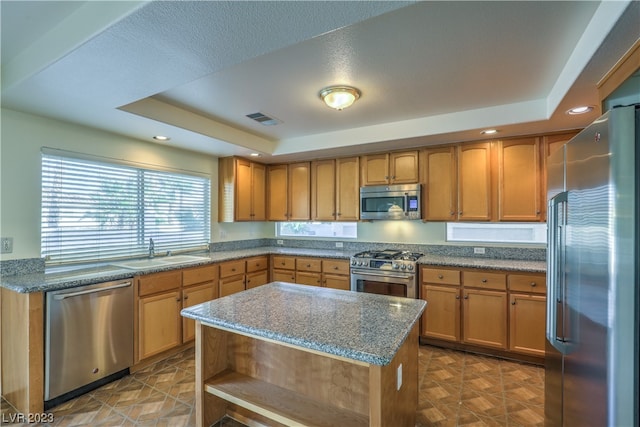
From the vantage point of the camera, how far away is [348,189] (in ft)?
13.4

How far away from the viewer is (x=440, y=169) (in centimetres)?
350

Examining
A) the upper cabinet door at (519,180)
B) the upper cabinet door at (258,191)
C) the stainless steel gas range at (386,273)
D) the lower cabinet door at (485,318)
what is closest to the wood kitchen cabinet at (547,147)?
the upper cabinet door at (519,180)

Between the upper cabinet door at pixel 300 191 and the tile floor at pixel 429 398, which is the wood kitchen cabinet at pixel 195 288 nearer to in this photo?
the tile floor at pixel 429 398

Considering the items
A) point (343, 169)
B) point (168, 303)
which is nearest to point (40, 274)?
point (168, 303)

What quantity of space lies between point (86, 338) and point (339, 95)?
9.16 feet

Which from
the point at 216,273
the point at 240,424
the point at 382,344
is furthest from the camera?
the point at 216,273

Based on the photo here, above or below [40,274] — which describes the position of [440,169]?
above

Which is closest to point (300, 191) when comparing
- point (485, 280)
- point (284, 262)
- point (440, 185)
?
point (284, 262)

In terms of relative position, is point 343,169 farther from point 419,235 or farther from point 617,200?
point 617,200

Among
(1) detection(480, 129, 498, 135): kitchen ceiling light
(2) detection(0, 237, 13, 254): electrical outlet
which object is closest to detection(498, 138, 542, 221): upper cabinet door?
(1) detection(480, 129, 498, 135): kitchen ceiling light

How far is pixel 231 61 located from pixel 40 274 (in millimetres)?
2429

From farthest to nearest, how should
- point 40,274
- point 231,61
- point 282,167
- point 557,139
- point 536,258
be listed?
point 282,167
point 536,258
point 557,139
point 40,274
point 231,61

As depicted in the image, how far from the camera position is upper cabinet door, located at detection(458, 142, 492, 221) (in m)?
3.27

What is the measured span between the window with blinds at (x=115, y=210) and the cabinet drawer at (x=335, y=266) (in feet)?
5.50
